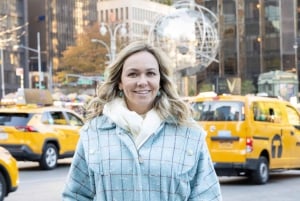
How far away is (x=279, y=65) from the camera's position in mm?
76250

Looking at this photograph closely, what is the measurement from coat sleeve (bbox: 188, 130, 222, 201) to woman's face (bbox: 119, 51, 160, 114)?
0.96 ft

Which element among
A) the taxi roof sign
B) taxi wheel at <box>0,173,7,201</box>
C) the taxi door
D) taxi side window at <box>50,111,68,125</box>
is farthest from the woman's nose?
the taxi roof sign

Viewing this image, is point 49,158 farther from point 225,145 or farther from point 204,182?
point 204,182

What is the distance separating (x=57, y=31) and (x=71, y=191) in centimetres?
12937

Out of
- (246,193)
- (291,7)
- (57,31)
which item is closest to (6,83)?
(57,31)

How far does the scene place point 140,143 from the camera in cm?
288

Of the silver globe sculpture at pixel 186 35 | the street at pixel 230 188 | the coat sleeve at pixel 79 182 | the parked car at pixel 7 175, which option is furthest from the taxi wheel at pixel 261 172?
the silver globe sculpture at pixel 186 35

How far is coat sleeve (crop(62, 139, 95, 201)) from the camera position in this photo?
9.84 ft

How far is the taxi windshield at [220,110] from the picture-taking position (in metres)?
13.2

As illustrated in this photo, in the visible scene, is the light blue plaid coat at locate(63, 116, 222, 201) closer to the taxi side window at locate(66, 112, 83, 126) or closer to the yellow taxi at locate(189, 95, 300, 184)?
the yellow taxi at locate(189, 95, 300, 184)

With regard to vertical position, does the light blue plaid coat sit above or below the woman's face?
below

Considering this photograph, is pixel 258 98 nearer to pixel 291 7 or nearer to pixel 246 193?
pixel 246 193

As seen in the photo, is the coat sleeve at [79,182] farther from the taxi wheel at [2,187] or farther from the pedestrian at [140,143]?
the taxi wheel at [2,187]

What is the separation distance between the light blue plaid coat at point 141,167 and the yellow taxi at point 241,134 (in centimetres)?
1011
